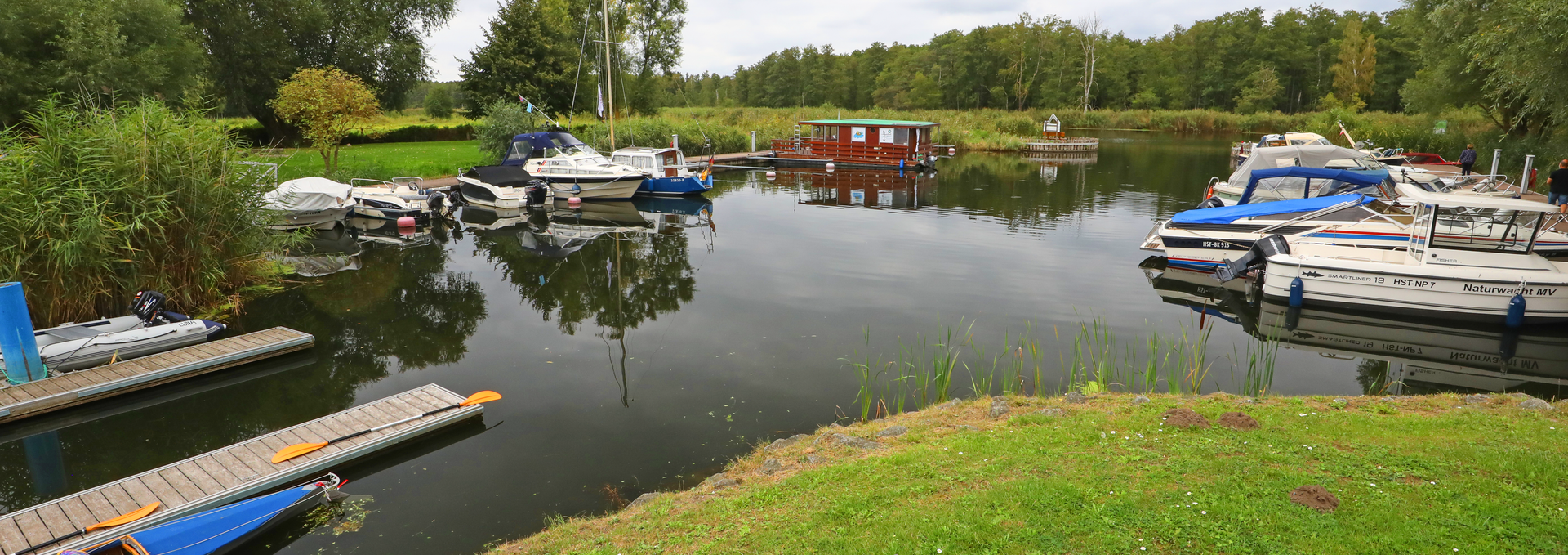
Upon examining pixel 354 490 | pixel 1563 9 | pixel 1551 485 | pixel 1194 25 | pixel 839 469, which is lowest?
pixel 354 490

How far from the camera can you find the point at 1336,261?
12.5 m

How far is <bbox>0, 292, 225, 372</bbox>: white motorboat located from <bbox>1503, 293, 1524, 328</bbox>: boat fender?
17.9m

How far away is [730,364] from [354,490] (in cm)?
435

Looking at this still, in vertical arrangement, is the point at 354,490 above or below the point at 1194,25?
below

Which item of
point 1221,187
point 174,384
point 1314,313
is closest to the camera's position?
point 174,384

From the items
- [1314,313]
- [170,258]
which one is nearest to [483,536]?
[170,258]

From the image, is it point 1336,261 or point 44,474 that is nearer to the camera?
point 44,474

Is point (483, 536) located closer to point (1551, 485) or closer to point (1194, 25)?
point (1551, 485)

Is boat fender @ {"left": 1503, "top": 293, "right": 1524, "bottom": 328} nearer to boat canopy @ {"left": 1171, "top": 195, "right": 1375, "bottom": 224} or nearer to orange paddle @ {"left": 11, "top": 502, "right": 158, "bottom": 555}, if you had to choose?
boat canopy @ {"left": 1171, "top": 195, "right": 1375, "bottom": 224}

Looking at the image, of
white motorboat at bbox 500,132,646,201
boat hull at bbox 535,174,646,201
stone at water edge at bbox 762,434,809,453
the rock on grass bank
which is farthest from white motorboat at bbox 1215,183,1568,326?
white motorboat at bbox 500,132,646,201

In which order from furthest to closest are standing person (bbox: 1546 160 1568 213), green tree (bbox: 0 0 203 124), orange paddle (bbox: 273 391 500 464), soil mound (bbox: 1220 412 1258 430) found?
green tree (bbox: 0 0 203 124) → standing person (bbox: 1546 160 1568 213) → orange paddle (bbox: 273 391 500 464) → soil mound (bbox: 1220 412 1258 430)

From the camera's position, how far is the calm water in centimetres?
698

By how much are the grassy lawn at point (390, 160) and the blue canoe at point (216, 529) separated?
18.7 m

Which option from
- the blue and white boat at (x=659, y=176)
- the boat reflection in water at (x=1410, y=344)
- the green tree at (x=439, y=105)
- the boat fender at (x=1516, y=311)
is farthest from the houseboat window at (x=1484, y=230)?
the green tree at (x=439, y=105)
